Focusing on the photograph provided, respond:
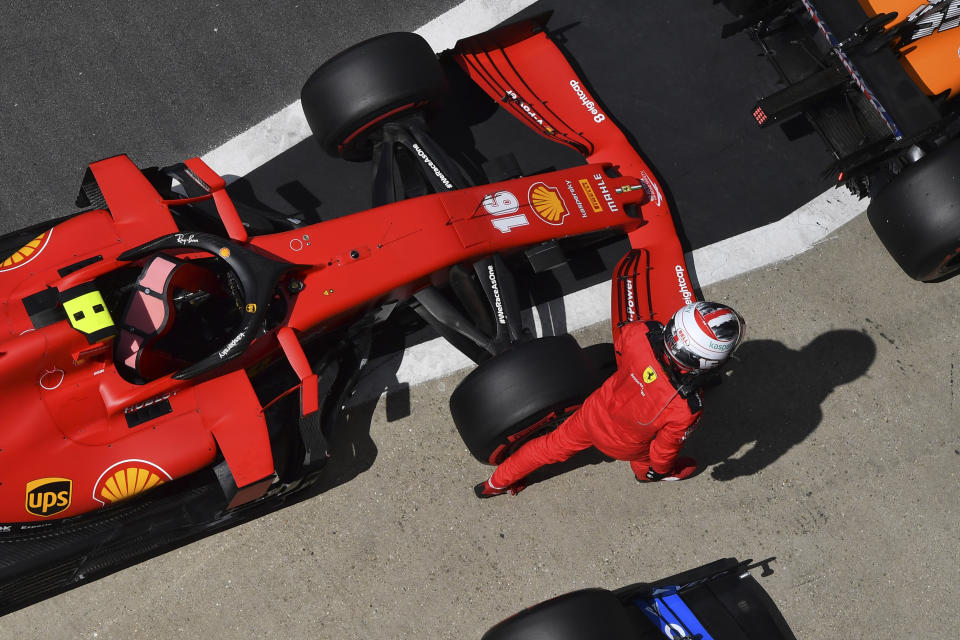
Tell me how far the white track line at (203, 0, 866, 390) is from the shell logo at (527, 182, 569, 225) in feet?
2.56

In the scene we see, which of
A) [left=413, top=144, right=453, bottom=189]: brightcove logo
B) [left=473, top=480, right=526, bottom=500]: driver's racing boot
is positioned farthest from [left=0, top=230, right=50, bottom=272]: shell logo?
[left=473, top=480, right=526, bottom=500]: driver's racing boot

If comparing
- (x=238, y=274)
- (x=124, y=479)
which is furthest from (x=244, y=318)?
(x=124, y=479)

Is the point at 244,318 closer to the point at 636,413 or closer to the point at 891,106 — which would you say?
the point at 636,413

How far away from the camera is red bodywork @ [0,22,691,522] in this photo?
4121 millimetres

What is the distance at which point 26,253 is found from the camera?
4.32 metres

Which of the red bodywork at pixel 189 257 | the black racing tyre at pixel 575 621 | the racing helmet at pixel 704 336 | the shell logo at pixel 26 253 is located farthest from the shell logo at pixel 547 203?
the shell logo at pixel 26 253

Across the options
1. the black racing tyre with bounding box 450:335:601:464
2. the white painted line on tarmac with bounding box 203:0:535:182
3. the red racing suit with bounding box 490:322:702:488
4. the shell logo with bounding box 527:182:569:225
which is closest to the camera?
the red racing suit with bounding box 490:322:702:488

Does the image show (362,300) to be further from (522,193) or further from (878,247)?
(878,247)

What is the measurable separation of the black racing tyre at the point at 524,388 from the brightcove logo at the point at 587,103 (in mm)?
1693

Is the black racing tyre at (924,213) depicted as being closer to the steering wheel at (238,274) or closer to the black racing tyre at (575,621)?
the black racing tyre at (575,621)

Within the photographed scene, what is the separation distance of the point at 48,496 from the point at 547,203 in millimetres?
3194

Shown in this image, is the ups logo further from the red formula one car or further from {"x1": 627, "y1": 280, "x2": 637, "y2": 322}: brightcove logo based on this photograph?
{"x1": 627, "y1": 280, "x2": 637, "y2": 322}: brightcove logo

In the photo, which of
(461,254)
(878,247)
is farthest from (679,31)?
(461,254)

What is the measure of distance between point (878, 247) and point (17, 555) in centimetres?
559
